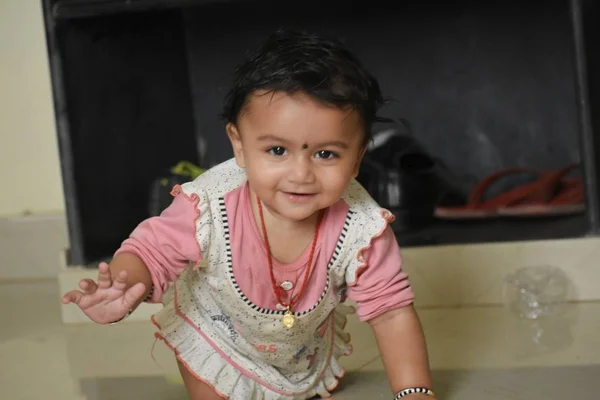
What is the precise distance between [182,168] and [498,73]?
655 millimetres

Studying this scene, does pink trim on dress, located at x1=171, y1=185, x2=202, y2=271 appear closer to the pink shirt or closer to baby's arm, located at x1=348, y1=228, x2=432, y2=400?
the pink shirt

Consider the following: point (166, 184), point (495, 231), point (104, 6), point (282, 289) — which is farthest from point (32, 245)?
point (282, 289)

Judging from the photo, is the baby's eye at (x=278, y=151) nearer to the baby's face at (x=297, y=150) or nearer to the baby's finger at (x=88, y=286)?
the baby's face at (x=297, y=150)

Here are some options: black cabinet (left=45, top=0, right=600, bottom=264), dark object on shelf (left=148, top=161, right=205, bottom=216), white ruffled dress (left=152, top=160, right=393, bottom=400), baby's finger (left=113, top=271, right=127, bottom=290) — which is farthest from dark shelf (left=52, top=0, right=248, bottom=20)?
baby's finger (left=113, top=271, right=127, bottom=290)

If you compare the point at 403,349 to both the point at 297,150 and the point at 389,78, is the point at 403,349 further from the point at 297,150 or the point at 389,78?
the point at 389,78

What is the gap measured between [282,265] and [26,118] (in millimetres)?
1108

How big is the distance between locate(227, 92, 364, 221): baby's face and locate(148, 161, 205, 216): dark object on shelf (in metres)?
0.81

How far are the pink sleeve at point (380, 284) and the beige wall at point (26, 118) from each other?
1120 mm

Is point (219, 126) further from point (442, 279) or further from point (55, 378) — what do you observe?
point (55, 378)

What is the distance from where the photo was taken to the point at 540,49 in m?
1.83

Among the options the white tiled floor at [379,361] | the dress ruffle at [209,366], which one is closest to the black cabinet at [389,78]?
the white tiled floor at [379,361]

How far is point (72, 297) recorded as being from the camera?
0.86 metres

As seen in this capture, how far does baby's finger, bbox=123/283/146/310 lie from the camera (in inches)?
35.4

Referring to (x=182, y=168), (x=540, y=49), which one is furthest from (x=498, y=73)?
(x=182, y=168)
